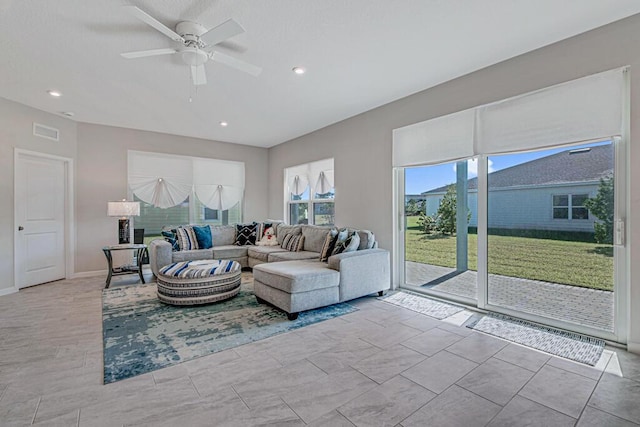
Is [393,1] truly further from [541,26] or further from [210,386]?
[210,386]

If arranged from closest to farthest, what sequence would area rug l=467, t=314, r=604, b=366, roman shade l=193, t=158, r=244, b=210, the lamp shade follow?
area rug l=467, t=314, r=604, b=366 < the lamp shade < roman shade l=193, t=158, r=244, b=210

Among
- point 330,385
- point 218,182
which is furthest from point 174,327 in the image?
point 218,182

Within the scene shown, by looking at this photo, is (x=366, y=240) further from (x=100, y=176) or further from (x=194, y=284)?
(x=100, y=176)

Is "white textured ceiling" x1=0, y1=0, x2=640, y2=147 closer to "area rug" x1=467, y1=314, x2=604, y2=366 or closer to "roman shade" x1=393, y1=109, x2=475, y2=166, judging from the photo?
"roman shade" x1=393, y1=109, x2=475, y2=166

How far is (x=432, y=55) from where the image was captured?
303cm

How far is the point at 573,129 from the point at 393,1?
2023 mm

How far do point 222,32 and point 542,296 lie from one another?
3.87m

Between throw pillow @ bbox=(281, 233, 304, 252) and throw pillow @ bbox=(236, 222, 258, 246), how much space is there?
859 millimetres

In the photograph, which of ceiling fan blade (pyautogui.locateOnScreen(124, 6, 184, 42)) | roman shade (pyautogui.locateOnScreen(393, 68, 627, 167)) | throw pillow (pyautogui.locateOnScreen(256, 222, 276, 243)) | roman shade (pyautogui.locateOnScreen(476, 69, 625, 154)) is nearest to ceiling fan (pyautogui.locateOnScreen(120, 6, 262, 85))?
ceiling fan blade (pyautogui.locateOnScreen(124, 6, 184, 42))

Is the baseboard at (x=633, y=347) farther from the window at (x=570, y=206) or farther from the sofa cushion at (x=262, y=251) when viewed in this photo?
the sofa cushion at (x=262, y=251)

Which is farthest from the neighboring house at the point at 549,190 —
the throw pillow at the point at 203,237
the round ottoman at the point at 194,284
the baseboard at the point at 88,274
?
the baseboard at the point at 88,274

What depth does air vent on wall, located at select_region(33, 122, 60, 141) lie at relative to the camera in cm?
462

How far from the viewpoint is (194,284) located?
3586mm

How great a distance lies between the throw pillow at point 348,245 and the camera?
3.93m
